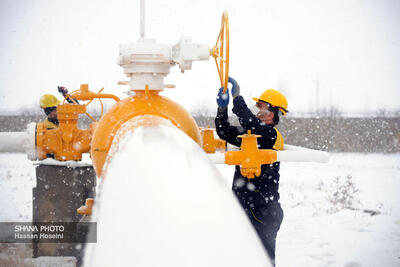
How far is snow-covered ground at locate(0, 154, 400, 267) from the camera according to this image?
15.4 feet

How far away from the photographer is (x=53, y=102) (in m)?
3.99

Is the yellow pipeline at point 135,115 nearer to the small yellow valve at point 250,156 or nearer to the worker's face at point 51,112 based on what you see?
the small yellow valve at point 250,156

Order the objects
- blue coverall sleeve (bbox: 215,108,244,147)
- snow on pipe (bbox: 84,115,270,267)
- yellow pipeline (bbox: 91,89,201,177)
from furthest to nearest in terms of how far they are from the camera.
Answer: blue coverall sleeve (bbox: 215,108,244,147)
yellow pipeline (bbox: 91,89,201,177)
snow on pipe (bbox: 84,115,270,267)

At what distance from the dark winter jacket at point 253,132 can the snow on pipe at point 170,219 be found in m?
1.86

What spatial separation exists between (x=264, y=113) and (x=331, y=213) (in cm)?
441

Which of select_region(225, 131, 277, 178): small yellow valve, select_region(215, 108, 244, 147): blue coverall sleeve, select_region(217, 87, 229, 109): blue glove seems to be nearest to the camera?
select_region(225, 131, 277, 178): small yellow valve

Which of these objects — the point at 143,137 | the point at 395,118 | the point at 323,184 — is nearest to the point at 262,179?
the point at 143,137

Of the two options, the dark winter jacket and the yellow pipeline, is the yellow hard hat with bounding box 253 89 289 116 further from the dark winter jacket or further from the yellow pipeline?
the yellow pipeline

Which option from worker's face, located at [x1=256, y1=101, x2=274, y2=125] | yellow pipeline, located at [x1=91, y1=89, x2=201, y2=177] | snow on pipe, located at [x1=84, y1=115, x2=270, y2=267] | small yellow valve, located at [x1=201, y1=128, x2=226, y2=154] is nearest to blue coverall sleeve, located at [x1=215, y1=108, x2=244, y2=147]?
small yellow valve, located at [x1=201, y1=128, x2=226, y2=154]

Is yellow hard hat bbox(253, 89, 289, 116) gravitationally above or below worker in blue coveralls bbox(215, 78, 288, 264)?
above

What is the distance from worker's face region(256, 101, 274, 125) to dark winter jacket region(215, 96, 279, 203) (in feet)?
0.74

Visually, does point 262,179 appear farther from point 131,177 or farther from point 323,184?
point 323,184

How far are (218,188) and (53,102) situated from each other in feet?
12.2

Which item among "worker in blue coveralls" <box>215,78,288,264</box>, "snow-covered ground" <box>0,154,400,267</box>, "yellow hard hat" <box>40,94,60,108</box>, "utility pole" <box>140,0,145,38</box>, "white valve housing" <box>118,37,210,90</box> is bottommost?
"snow-covered ground" <box>0,154,400,267</box>
